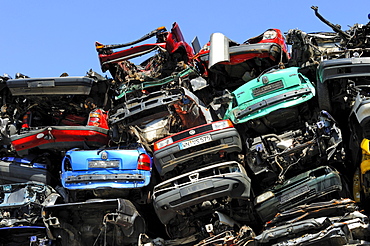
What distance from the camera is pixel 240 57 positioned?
48.6ft

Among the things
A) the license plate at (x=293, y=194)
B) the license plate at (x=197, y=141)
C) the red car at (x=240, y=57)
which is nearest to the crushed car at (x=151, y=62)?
the red car at (x=240, y=57)

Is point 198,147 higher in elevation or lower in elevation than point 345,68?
lower

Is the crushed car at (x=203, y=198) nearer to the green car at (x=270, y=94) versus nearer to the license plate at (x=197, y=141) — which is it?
the license plate at (x=197, y=141)

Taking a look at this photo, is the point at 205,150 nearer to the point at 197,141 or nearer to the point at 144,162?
the point at 197,141

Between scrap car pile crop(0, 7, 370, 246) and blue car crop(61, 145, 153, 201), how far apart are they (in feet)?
0.08

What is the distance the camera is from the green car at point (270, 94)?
41.3ft

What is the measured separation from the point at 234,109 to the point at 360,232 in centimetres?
409

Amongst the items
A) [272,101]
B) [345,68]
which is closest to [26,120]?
[272,101]

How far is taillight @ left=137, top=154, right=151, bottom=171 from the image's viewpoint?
13.3 m

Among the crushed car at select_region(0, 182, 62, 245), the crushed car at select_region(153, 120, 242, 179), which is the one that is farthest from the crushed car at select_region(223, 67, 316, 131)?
the crushed car at select_region(0, 182, 62, 245)

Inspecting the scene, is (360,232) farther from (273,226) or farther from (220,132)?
(220,132)

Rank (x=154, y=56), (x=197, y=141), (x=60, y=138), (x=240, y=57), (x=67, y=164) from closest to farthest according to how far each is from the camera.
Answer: (x=197, y=141), (x=67, y=164), (x=60, y=138), (x=240, y=57), (x=154, y=56)

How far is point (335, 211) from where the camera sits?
36.2 feet

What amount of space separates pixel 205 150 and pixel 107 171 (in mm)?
2403
